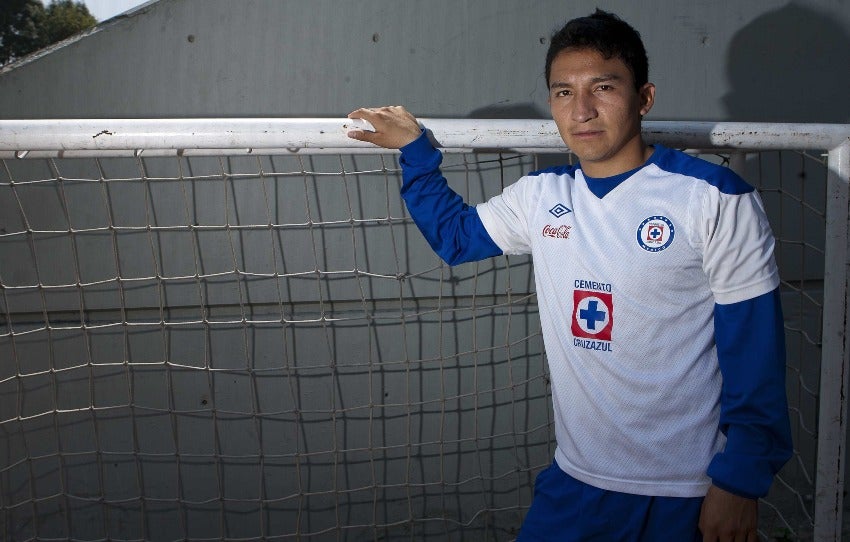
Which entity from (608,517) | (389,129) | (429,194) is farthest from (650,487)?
(389,129)

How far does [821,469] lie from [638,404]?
2.16 feet

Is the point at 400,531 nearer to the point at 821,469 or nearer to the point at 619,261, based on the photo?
the point at 821,469

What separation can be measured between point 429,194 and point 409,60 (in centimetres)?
83

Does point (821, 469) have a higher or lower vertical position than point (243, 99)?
lower

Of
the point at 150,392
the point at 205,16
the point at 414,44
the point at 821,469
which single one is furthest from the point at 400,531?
the point at 205,16

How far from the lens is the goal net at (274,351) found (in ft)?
6.47

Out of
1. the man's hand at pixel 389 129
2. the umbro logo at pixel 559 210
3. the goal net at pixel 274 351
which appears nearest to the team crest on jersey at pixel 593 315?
the umbro logo at pixel 559 210

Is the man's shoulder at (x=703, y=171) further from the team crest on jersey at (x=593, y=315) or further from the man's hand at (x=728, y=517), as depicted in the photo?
the man's hand at (x=728, y=517)

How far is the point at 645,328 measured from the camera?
3.46ft

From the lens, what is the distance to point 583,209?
1135 mm

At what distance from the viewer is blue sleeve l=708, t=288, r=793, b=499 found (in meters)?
0.96

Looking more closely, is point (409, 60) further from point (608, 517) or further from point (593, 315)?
point (608, 517)

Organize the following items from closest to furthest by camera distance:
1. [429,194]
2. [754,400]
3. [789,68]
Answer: [754,400]
[429,194]
[789,68]

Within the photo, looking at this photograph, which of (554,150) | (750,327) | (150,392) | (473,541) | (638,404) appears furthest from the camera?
(473,541)
